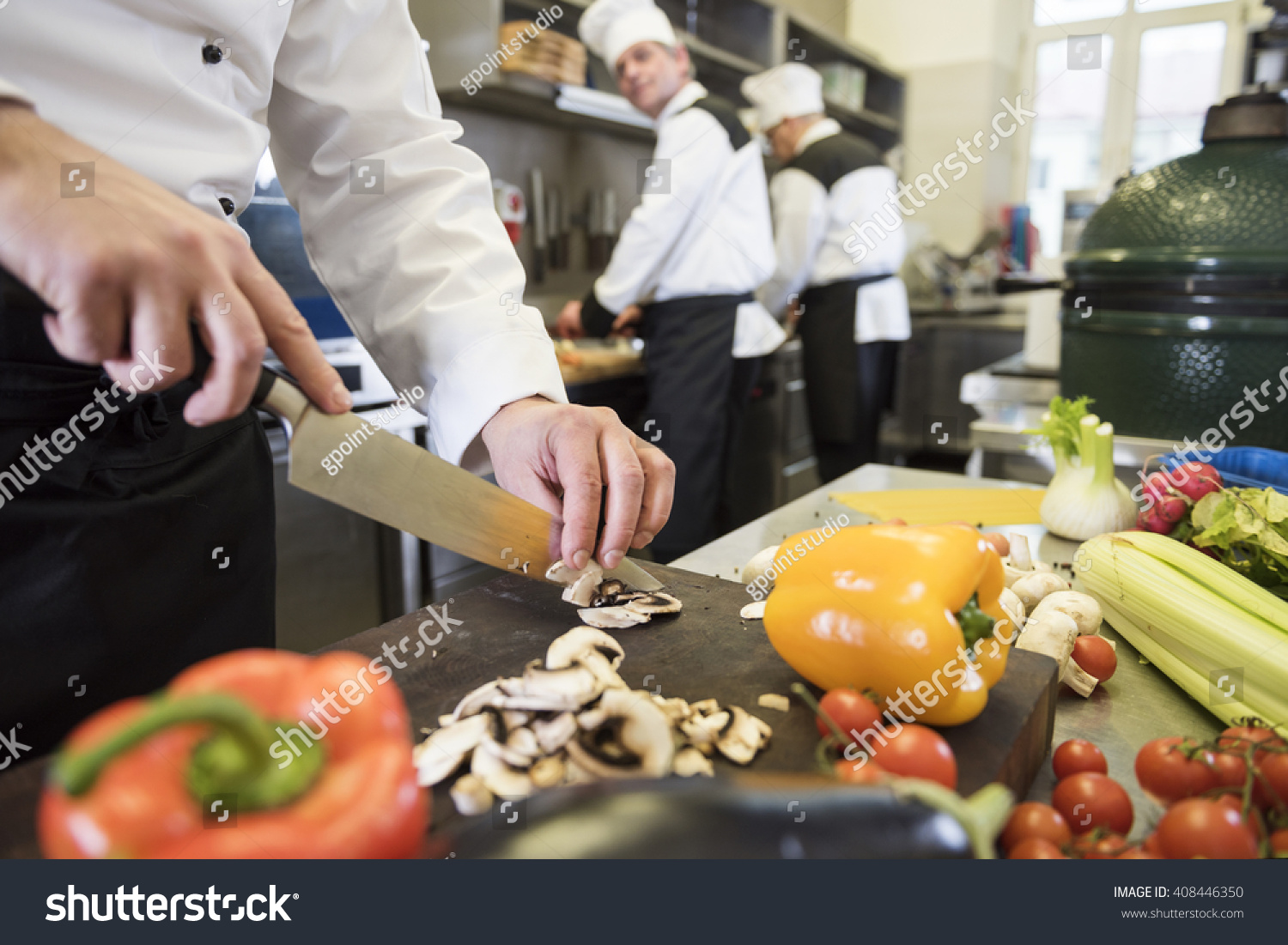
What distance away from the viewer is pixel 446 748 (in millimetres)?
562

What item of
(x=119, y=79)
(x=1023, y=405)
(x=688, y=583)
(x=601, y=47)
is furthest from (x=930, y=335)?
(x=119, y=79)

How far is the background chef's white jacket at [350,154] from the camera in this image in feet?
2.35

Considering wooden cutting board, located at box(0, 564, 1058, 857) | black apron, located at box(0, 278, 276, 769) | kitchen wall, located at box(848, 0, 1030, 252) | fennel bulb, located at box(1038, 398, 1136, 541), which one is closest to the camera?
wooden cutting board, located at box(0, 564, 1058, 857)

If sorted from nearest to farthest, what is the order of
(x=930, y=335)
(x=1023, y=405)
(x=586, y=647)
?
(x=586, y=647), (x=1023, y=405), (x=930, y=335)

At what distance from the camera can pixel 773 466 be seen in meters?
3.30

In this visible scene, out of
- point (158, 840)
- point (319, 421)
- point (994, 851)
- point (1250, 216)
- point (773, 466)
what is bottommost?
point (773, 466)

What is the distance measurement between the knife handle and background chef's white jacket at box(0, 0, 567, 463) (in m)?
0.26

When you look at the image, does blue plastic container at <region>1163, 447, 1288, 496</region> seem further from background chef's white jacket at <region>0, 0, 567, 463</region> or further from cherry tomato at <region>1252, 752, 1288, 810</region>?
background chef's white jacket at <region>0, 0, 567, 463</region>

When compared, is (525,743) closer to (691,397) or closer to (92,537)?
(92,537)

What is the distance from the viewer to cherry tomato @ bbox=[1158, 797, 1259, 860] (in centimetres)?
46

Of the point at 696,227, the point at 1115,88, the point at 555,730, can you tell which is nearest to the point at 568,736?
the point at 555,730

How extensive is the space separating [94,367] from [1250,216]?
54.3 inches

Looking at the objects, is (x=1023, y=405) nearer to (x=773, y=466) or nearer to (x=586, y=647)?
(x=586, y=647)

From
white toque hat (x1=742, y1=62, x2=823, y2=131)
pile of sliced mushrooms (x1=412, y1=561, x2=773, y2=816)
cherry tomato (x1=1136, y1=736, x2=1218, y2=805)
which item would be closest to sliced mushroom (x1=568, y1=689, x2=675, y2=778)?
pile of sliced mushrooms (x1=412, y1=561, x2=773, y2=816)
